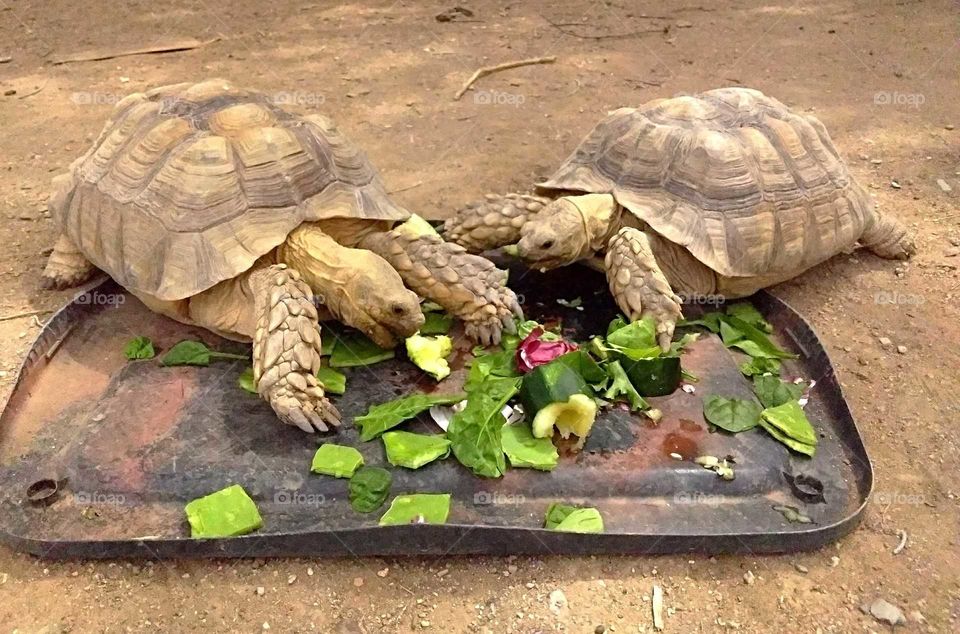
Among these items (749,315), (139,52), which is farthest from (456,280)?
(139,52)

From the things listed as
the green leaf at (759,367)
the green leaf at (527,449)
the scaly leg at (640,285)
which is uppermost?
the scaly leg at (640,285)

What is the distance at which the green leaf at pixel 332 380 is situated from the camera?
10.1 feet

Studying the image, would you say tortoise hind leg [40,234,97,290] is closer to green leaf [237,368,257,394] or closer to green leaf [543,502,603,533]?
green leaf [237,368,257,394]

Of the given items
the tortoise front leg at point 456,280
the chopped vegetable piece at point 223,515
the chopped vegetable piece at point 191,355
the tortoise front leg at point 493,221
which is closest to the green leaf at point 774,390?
the tortoise front leg at point 456,280

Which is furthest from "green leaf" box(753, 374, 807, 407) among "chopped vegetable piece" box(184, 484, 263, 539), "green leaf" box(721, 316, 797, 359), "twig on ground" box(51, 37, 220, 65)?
"twig on ground" box(51, 37, 220, 65)

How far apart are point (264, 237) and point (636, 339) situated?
5.47 feet

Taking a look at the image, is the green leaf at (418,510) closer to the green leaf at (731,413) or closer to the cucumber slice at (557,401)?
the cucumber slice at (557,401)

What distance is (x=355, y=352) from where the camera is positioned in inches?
129

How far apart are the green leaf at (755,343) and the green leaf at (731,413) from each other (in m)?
0.45

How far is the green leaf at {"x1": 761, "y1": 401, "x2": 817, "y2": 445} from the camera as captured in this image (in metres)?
2.90

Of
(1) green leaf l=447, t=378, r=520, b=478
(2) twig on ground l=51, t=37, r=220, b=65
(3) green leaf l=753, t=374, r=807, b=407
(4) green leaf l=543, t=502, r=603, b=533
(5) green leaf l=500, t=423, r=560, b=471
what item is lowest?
(2) twig on ground l=51, t=37, r=220, b=65

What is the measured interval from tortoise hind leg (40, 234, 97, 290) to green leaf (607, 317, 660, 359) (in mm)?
2788

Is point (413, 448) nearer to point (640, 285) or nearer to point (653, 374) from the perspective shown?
point (653, 374)

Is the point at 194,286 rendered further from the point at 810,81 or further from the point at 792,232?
the point at 810,81
